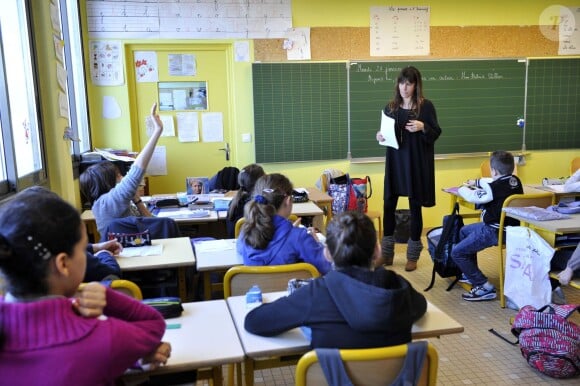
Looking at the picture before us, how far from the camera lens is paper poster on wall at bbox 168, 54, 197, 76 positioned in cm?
571

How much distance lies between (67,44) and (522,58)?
4.98 metres

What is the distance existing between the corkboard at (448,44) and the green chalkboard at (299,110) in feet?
0.51

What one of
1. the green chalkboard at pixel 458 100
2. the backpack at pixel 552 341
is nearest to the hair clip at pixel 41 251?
the backpack at pixel 552 341

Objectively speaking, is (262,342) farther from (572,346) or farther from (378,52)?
(378,52)

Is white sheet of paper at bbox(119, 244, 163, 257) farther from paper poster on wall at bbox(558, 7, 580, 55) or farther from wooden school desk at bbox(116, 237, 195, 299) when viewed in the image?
paper poster on wall at bbox(558, 7, 580, 55)

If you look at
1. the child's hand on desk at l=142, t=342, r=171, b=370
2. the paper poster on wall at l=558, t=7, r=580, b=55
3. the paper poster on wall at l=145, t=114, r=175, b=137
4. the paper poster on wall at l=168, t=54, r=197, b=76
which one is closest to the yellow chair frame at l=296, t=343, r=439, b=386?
the child's hand on desk at l=142, t=342, r=171, b=370

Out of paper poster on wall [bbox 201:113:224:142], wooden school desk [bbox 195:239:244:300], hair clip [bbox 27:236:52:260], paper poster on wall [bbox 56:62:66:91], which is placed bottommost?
wooden school desk [bbox 195:239:244:300]

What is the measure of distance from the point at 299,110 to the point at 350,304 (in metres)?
4.53

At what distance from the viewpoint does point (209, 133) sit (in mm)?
5934

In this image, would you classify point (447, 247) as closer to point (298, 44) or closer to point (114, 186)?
point (114, 186)

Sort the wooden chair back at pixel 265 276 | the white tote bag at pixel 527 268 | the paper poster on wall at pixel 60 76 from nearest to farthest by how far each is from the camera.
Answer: the wooden chair back at pixel 265 276 → the white tote bag at pixel 527 268 → the paper poster on wall at pixel 60 76

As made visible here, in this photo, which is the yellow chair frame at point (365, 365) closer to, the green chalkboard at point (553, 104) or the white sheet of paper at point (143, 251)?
the white sheet of paper at point (143, 251)

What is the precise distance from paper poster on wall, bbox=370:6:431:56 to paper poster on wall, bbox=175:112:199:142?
2127 millimetres

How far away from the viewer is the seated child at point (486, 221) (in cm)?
379
